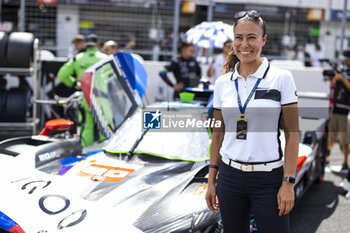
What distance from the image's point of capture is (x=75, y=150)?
4277 millimetres

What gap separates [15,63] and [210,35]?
3.21m

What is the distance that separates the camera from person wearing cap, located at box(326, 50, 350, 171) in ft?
19.6

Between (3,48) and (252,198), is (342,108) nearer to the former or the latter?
(252,198)

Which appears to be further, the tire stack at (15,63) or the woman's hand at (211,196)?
the tire stack at (15,63)

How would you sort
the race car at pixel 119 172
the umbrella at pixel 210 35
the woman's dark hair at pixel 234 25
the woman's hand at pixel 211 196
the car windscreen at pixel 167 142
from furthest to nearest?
the umbrella at pixel 210 35
the car windscreen at pixel 167 142
the race car at pixel 119 172
the woman's hand at pixel 211 196
the woman's dark hair at pixel 234 25

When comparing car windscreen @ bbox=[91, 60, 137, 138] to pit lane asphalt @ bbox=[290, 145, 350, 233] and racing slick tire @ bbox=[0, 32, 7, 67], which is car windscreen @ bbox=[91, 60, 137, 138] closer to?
pit lane asphalt @ bbox=[290, 145, 350, 233]

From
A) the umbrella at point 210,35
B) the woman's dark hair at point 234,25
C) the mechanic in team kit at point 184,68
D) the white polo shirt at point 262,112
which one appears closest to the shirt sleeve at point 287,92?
the white polo shirt at point 262,112

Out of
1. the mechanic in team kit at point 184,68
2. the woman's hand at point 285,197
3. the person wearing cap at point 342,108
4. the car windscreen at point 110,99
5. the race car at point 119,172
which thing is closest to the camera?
the woman's hand at point 285,197

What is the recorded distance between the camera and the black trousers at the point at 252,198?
204 centimetres

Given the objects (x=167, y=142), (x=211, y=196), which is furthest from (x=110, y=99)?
(x=211, y=196)

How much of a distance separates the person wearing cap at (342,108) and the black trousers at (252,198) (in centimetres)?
425

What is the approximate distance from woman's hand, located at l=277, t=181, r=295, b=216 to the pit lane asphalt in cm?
213

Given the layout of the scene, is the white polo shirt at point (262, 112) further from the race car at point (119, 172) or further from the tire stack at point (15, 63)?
the tire stack at point (15, 63)

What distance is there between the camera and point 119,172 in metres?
3.34
